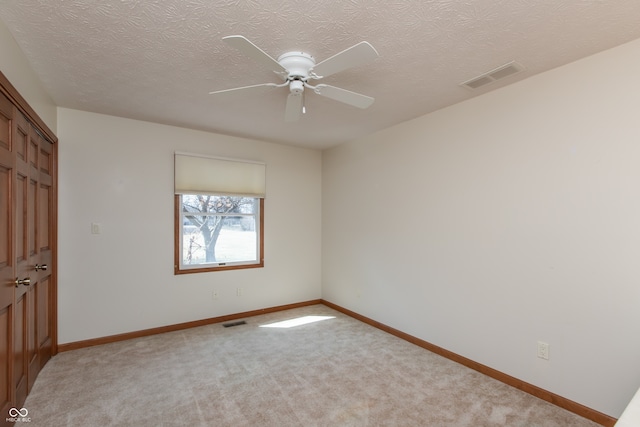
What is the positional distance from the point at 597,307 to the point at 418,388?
55.5 inches

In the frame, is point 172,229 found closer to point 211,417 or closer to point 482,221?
point 211,417

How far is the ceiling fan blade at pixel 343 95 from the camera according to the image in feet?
6.98

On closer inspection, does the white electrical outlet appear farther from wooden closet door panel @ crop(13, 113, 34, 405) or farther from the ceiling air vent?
the ceiling air vent

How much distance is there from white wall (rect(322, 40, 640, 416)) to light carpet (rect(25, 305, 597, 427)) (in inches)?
14.4

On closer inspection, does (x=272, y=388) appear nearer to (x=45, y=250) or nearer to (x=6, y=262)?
(x=6, y=262)

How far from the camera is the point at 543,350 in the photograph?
2418 mm

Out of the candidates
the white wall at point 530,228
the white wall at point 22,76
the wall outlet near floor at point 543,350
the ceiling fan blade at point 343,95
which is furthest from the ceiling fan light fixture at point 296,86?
the wall outlet near floor at point 543,350

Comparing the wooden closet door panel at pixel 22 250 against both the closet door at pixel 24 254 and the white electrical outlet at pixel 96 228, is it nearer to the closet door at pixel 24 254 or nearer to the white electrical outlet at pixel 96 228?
the closet door at pixel 24 254

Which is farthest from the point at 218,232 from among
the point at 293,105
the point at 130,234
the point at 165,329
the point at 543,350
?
the point at 543,350

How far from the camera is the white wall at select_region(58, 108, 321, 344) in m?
3.26

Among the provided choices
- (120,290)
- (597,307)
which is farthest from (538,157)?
(120,290)

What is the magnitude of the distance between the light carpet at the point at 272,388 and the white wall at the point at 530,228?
1.20 feet

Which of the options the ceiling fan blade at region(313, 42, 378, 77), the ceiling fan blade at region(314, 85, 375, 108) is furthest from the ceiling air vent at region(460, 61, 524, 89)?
the ceiling fan blade at region(313, 42, 378, 77)

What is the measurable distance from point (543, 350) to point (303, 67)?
9.07ft
